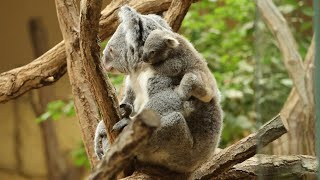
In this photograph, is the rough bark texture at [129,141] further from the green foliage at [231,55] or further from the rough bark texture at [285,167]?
the green foliage at [231,55]

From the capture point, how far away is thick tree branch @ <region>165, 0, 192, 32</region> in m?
3.32

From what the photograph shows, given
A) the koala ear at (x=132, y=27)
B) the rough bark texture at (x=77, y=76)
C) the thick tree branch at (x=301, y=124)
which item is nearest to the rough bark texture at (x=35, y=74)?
the rough bark texture at (x=77, y=76)

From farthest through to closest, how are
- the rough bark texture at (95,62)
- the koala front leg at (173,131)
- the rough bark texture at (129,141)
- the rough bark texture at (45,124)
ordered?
the rough bark texture at (45,124) → the koala front leg at (173,131) → the rough bark texture at (95,62) → the rough bark texture at (129,141)

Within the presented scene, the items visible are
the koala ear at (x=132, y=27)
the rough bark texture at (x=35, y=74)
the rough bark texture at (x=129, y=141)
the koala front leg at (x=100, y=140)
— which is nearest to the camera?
the rough bark texture at (x=129, y=141)

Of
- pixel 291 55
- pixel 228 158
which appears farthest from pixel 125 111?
pixel 291 55

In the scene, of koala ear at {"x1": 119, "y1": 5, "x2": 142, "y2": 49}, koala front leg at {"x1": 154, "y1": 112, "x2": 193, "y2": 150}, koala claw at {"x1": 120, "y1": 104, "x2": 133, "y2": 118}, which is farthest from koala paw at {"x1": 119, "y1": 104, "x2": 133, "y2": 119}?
koala ear at {"x1": 119, "y1": 5, "x2": 142, "y2": 49}

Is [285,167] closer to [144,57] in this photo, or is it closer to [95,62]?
[95,62]

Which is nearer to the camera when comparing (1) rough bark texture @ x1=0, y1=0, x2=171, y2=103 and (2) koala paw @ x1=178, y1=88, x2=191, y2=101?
(2) koala paw @ x1=178, y1=88, x2=191, y2=101

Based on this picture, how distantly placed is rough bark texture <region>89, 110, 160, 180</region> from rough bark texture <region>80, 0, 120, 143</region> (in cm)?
76

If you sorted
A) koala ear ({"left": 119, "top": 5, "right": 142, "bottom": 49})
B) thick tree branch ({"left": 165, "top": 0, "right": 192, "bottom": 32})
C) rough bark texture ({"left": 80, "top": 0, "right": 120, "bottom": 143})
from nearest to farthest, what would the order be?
rough bark texture ({"left": 80, "top": 0, "right": 120, "bottom": 143})
koala ear ({"left": 119, "top": 5, "right": 142, "bottom": 49})
thick tree branch ({"left": 165, "top": 0, "right": 192, "bottom": 32})

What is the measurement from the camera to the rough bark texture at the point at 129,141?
1419mm

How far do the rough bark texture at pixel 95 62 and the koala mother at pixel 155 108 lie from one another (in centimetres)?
21

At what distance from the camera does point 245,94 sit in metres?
4.86

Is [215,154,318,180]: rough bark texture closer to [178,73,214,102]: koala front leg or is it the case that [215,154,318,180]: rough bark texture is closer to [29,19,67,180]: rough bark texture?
[178,73,214,102]: koala front leg
